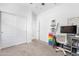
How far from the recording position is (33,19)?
2.47 metres

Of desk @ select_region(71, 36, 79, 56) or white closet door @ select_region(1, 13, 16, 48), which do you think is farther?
white closet door @ select_region(1, 13, 16, 48)

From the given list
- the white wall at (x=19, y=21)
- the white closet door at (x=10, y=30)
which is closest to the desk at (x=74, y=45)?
the white wall at (x=19, y=21)

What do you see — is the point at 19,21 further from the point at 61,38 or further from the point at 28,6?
the point at 61,38

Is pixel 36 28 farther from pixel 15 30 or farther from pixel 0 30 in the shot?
pixel 0 30

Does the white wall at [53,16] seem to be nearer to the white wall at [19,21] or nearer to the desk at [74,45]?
the white wall at [19,21]

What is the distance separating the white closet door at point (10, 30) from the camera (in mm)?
2727

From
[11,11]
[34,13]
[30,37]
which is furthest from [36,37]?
[11,11]

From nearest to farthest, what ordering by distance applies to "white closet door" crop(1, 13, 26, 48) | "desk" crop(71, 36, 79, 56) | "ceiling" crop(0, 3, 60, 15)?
"ceiling" crop(0, 3, 60, 15)
"desk" crop(71, 36, 79, 56)
"white closet door" crop(1, 13, 26, 48)

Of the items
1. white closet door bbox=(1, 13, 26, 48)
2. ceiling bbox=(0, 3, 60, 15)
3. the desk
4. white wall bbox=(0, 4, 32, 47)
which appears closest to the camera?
ceiling bbox=(0, 3, 60, 15)

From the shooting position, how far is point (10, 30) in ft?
9.32

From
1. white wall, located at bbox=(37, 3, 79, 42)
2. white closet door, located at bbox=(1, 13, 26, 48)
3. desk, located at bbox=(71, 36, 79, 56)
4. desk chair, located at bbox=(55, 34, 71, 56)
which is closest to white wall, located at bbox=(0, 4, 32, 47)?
white closet door, located at bbox=(1, 13, 26, 48)

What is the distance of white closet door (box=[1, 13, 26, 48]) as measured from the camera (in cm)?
273

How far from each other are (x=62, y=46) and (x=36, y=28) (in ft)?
3.66

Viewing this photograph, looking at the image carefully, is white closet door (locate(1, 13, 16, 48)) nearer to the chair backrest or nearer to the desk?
the chair backrest
